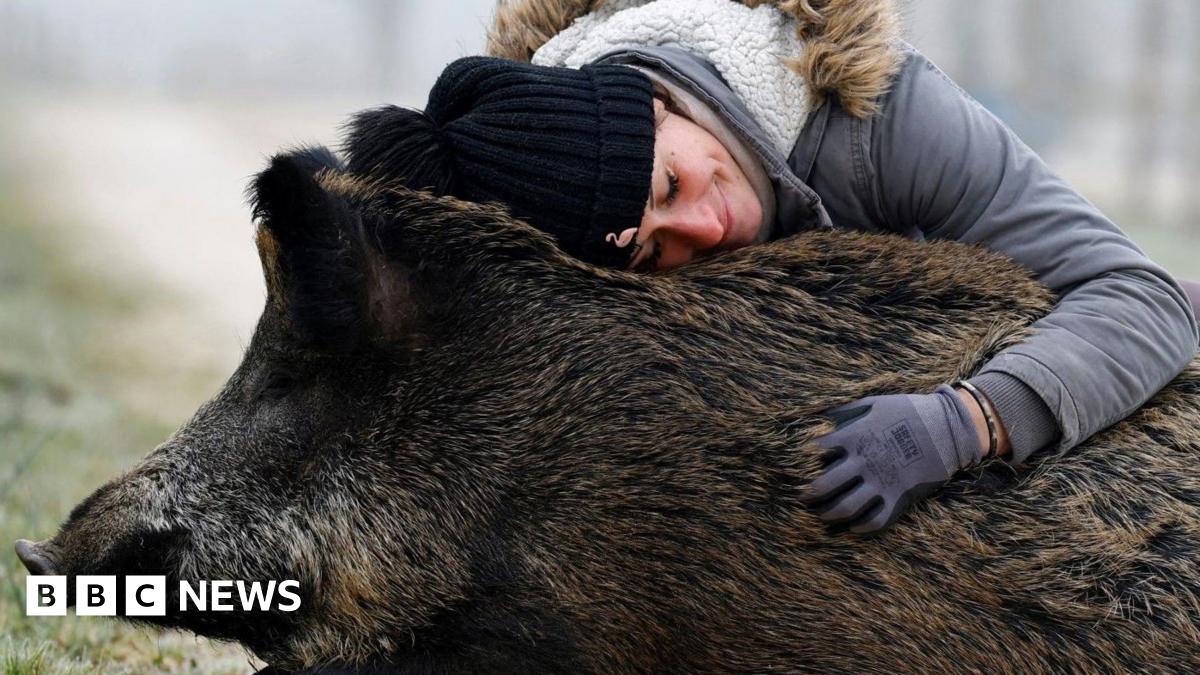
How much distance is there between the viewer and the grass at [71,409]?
424 centimetres

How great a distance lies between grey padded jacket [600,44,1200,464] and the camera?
3.02 meters

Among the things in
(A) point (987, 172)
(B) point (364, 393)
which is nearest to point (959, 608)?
(A) point (987, 172)

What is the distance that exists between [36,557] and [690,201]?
180 centimetres

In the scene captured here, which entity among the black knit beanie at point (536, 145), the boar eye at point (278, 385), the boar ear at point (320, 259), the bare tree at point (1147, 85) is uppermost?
the black knit beanie at point (536, 145)

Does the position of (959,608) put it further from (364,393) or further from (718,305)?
(364,393)

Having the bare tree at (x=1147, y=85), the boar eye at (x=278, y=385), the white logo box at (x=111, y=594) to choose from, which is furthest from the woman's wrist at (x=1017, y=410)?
Result: the bare tree at (x=1147, y=85)

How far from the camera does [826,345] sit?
3.14 m

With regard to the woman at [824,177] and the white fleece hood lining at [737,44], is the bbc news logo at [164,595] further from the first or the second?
the white fleece hood lining at [737,44]

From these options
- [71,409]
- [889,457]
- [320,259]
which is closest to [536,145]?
[320,259]

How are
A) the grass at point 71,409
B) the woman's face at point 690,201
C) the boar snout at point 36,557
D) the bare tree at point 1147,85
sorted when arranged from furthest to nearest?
the bare tree at point 1147,85
the grass at point 71,409
the boar snout at point 36,557
the woman's face at point 690,201

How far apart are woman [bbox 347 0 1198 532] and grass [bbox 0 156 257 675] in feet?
5.09

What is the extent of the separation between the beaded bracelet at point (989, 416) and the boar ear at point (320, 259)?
1327 mm

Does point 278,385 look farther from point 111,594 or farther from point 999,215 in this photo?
point 999,215

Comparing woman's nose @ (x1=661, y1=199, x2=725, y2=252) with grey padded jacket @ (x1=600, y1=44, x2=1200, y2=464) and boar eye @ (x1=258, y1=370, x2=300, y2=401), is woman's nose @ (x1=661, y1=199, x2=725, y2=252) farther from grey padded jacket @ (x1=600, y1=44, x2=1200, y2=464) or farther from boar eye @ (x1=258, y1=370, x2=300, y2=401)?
boar eye @ (x1=258, y1=370, x2=300, y2=401)
